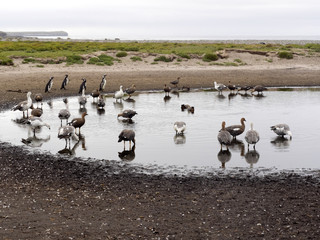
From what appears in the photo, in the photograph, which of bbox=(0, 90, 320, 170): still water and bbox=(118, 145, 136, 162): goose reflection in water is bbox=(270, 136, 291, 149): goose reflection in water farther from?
bbox=(118, 145, 136, 162): goose reflection in water

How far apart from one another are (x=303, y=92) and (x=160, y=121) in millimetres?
15583

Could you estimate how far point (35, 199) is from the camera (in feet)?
38.5

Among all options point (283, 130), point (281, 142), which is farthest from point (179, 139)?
point (283, 130)

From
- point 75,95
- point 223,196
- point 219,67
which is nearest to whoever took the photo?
point 223,196

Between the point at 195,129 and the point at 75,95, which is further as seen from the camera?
the point at 75,95

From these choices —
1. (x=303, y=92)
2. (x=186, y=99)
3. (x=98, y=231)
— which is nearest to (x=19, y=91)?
(x=186, y=99)

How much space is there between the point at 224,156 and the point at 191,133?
3744 mm

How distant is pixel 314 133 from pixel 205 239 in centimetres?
1179

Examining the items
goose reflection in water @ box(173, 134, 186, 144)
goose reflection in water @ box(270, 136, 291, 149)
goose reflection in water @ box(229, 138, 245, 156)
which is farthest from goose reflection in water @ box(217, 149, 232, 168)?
goose reflection in water @ box(270, 136, 291, 149)

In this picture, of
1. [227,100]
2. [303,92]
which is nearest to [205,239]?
[227,100]

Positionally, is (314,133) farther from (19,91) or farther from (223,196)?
(19,91)

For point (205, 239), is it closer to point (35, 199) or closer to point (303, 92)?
point (35, 199)

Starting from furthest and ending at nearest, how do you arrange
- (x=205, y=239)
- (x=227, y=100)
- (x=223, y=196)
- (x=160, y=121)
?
1. (x=227, y=100)
2. (x=160, y=121)
3. (x=223, y=196)
4. (x=205, y=239)

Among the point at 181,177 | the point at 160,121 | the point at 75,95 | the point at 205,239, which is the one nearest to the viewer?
the point at 205,239
